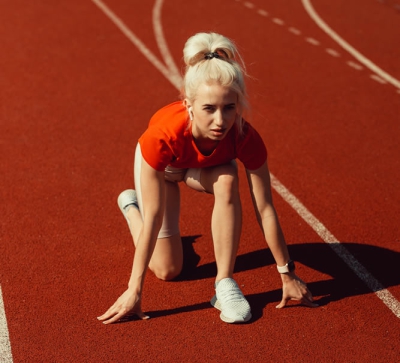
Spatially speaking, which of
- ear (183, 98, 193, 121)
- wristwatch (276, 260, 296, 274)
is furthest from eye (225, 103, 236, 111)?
wristwatch (276, 260, 296, 274)

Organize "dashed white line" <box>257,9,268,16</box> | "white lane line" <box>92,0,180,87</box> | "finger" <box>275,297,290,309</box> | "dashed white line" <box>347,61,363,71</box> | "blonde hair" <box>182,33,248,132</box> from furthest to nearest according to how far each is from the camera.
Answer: "dashed white line" <box>257,9,268,16</box>
"dashed white line" <box>347,61,363,71</box>
"white lane line" <box>92,0,180,87</box>
"finger" <box>275,297,290,309</box>
"blonde hair" <box>182,33,248,132</box>

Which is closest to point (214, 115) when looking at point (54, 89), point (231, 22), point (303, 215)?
point (303, 215)

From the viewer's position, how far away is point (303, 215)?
6.07 meters

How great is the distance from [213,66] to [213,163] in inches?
27.5

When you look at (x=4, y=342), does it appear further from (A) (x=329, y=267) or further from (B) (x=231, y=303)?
(A) (x=329, y=267)

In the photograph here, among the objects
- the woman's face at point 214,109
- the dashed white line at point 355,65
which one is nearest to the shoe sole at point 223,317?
the woman's face at point 214,109

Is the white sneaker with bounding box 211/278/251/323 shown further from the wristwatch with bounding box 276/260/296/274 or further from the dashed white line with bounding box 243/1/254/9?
the dashed white line with bounding box 243/1/254/9

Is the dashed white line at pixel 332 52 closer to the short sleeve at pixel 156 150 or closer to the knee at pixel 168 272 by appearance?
the knee at pixel 168 272

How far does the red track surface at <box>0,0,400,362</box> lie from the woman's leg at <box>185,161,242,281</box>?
39 centimetres

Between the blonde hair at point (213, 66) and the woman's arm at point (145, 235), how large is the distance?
560 millimetres

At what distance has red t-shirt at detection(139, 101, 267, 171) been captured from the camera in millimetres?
4430

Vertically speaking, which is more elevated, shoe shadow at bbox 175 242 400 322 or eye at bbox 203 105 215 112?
eye at bbox 203 105 215 112

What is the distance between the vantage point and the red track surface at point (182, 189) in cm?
450

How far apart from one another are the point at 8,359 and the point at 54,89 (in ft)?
15.7
